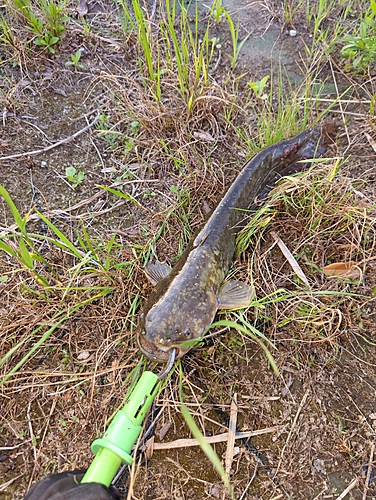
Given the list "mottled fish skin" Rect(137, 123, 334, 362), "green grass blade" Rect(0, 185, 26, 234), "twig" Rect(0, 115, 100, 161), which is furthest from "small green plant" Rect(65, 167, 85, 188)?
"green grass blade" Rect(0, 185, 26, 234)

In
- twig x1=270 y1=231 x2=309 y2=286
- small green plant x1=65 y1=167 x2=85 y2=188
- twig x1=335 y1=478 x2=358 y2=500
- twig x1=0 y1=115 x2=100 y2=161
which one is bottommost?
twig x1=335 y1=478 x2=358 y2=500

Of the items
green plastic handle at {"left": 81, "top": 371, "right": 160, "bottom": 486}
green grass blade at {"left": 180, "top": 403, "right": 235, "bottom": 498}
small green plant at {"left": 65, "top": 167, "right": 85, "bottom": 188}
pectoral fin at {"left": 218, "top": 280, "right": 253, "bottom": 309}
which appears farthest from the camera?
small green plant at {"left": 65, "top": 167, "right": 85, "bottom": 188}

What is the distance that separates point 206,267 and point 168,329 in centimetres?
46

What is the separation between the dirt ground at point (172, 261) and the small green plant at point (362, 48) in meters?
0.11

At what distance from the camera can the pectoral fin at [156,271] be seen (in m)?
2.34

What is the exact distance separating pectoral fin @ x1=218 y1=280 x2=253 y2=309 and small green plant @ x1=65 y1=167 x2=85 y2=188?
4.43ft

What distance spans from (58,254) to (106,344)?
69 centimetres

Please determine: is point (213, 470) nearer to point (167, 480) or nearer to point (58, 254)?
point (167, 480)

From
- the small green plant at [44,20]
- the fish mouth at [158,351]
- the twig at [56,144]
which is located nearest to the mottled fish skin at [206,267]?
the fish mouth at [158,351]

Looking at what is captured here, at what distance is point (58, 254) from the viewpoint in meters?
2.52

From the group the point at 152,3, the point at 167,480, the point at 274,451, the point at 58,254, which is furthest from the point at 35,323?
the point at 152,3

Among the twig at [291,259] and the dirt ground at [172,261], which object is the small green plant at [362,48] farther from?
the twig at [291,259]

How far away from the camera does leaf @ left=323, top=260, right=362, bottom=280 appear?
2396 millimetres

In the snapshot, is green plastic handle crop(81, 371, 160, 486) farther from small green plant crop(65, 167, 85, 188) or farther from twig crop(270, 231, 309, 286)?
small green plant crop(65, 167, 85, 188)
